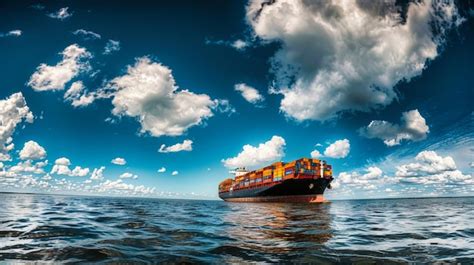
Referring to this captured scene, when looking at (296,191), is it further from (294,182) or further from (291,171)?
(291,171)

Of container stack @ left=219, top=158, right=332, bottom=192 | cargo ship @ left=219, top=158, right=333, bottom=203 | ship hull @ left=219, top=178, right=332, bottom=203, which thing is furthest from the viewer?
container stack @ left=219, top=158, right=332, bottom=192

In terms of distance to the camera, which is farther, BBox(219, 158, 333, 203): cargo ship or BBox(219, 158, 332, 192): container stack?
BBox(219, 158, 332, 192): container stack

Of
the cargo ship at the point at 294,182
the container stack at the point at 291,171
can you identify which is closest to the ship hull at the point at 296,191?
the cargo ship at the point at 294,182

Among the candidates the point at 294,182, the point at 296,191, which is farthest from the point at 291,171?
the point at 296,191

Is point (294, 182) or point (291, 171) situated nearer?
point (294, 182)

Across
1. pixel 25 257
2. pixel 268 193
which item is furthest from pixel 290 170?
pixel 25 257

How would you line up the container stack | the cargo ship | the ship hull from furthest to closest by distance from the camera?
the container stack → the cargo ship → the ship hull

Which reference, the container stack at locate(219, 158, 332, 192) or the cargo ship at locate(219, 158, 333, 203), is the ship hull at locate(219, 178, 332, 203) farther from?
the container stack at locate(219, 158, 332, 192)

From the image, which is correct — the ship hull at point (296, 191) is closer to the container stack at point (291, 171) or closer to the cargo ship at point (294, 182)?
the cargo ship at point (294, 182)

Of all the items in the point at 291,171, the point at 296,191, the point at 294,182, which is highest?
the point at 291,171

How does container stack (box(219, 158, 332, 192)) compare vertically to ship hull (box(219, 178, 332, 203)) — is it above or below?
above

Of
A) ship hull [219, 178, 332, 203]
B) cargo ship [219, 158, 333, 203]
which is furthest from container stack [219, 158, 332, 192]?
ship hull [219, 178, 332, 203]

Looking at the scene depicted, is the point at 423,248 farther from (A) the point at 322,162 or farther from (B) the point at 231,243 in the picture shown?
(A) the point at 322,162

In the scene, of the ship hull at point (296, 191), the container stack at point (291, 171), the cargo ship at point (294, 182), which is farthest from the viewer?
the container stack at point (291, 171)
